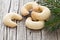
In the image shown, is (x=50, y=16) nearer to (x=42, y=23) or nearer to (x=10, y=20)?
(x=42, y=23)

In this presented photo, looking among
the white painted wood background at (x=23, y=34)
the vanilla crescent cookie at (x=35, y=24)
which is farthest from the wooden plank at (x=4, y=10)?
the vanilla crescent cookie at (x=35, y=24)

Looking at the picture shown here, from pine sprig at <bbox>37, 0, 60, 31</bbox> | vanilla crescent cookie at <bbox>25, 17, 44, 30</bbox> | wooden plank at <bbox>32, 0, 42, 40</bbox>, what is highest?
pine sprig at <bbox>37, 0, 60, 31</bbox>

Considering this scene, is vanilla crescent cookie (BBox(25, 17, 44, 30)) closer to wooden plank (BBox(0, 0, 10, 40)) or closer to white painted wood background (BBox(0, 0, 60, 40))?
white painted wood background (BBox(0, 0, 60, 40))

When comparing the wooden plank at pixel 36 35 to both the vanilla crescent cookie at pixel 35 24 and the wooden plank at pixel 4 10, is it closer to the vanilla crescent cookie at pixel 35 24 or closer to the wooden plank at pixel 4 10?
the vanilla crescent cookie at pixel 35 24

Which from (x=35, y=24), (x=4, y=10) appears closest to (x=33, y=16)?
(x=35, y=24)

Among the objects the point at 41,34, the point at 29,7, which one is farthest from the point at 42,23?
the point at 29,7

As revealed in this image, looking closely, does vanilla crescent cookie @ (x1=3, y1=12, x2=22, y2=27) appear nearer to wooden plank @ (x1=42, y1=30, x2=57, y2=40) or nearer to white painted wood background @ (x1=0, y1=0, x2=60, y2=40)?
white painted wood background @ (x1=0, y1=0, x2=60, y2=40)

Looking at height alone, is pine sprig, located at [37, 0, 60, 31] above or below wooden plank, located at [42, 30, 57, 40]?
above

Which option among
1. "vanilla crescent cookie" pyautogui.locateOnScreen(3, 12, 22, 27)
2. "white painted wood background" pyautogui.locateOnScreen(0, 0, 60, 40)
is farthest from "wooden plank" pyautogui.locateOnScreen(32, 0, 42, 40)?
"vanilla crescent cookie" pyautogui.locateOnScreen(3, 12, 22, 27)

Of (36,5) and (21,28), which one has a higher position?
(36,5)
